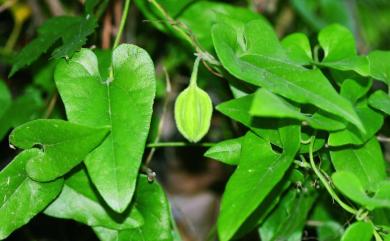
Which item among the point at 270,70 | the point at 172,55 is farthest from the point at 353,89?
the point at 172,55

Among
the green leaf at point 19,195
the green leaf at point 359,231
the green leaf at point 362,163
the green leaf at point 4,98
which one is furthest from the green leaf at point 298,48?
the green leaf at point 4,98

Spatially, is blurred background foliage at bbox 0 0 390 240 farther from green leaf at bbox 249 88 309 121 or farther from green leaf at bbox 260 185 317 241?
green leaf at bbox 249 88 309 121

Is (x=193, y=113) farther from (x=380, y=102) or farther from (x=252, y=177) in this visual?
(x=380, y=102)

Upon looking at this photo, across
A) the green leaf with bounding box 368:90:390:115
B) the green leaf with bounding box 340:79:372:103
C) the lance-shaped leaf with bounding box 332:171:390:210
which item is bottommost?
the green leaf with bounding box 368:90:390:115

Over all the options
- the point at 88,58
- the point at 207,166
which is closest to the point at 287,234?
the point at 88,58

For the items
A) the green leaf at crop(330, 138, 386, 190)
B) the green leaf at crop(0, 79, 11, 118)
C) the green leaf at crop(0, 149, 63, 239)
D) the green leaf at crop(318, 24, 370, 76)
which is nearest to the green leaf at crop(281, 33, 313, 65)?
the green leaf at crop(318, 24, 370, 76)

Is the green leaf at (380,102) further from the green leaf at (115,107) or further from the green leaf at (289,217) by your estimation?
the green leaf at (115,107)
